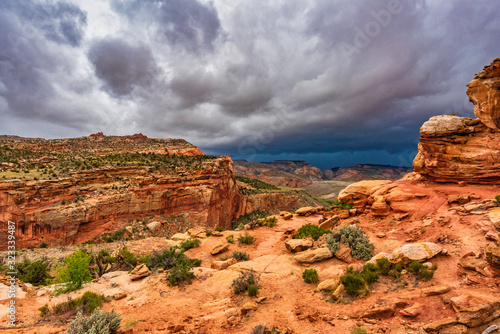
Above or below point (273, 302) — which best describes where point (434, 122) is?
above

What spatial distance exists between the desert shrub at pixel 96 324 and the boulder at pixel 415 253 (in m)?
12.2

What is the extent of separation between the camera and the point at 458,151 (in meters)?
16.7

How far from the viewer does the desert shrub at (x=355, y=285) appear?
8.37 meters

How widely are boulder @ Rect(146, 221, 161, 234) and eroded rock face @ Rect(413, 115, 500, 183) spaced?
110 feet

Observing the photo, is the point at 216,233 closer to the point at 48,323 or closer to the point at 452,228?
the point at 48,323

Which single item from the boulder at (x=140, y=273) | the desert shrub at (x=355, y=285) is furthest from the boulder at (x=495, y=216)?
the boulder at (x=140, y=273)

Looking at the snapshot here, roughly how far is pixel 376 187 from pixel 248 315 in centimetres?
1894

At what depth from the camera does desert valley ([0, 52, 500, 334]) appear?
7.23 metres

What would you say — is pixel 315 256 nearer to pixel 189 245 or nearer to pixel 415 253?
pixel 415 253

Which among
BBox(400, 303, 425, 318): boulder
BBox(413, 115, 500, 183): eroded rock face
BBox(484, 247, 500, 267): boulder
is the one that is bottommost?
BBox(400, 303, 425, 318): boulder

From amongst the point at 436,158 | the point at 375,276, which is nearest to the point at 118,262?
the point at 375,276

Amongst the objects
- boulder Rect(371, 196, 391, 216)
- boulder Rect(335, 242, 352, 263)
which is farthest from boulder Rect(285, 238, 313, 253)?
boulder Rect(371, 196, 391, 216)

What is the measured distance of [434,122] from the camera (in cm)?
1781

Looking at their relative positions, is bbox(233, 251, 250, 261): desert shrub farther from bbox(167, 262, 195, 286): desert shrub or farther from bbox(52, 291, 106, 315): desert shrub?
bbox(52, 291, 106, 315): desert shrub
